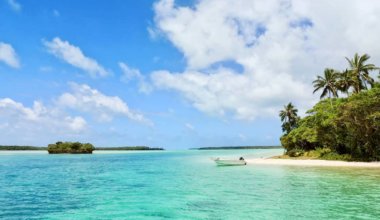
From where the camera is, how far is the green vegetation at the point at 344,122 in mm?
43719

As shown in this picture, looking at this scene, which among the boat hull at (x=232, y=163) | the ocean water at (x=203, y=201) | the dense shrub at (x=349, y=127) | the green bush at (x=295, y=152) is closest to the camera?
the ocean water at (x=203, y=201)

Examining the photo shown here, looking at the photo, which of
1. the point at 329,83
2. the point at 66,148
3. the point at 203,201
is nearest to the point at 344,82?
the point at 329,83

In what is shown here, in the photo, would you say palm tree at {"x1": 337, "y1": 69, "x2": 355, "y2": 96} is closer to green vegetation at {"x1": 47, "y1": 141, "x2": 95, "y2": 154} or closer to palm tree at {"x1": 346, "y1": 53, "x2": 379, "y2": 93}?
palm tree at {"x1": 346, "y1": 53, "x2": 379, "y2": 93}

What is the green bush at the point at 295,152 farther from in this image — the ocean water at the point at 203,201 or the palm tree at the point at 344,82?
the ocean water at the point at 203,201

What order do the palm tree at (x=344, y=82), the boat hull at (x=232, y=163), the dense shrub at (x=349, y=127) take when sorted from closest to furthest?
the dense shrub at (x=349, y=127) → the boat hull at (x=232, y=163) → the palm tree at (x=344, y=82)

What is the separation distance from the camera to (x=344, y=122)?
1800 inches

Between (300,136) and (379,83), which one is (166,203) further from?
(300,136)

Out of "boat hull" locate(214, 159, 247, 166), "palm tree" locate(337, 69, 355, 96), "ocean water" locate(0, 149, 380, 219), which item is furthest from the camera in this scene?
"palm tree" locate(337, 69, 355, 96)

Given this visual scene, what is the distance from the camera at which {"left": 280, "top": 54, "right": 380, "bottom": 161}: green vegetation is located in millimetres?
43719

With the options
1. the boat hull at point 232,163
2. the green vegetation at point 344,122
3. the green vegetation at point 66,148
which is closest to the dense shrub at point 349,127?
the green vegetation at point 344,122

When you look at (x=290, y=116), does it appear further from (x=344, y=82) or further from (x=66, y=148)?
(x=66, y=148)

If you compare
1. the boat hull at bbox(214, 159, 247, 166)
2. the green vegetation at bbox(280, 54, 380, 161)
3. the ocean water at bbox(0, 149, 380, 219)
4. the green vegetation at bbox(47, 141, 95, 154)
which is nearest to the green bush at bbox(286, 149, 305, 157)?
the green vegetation at bbox(280, 54, 380, 161)

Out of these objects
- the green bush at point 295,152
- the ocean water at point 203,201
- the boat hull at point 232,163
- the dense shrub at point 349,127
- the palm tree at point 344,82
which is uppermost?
the palm tree at point 344,82

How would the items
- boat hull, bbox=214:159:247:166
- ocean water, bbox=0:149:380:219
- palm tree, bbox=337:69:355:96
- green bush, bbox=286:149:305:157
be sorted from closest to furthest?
ocean water, bbox=0:149:380:219, boat hull, bbox=214:159:247:166, palm tree, bbox=337:69:355:96, green bush, bbox=286:149:305:157
